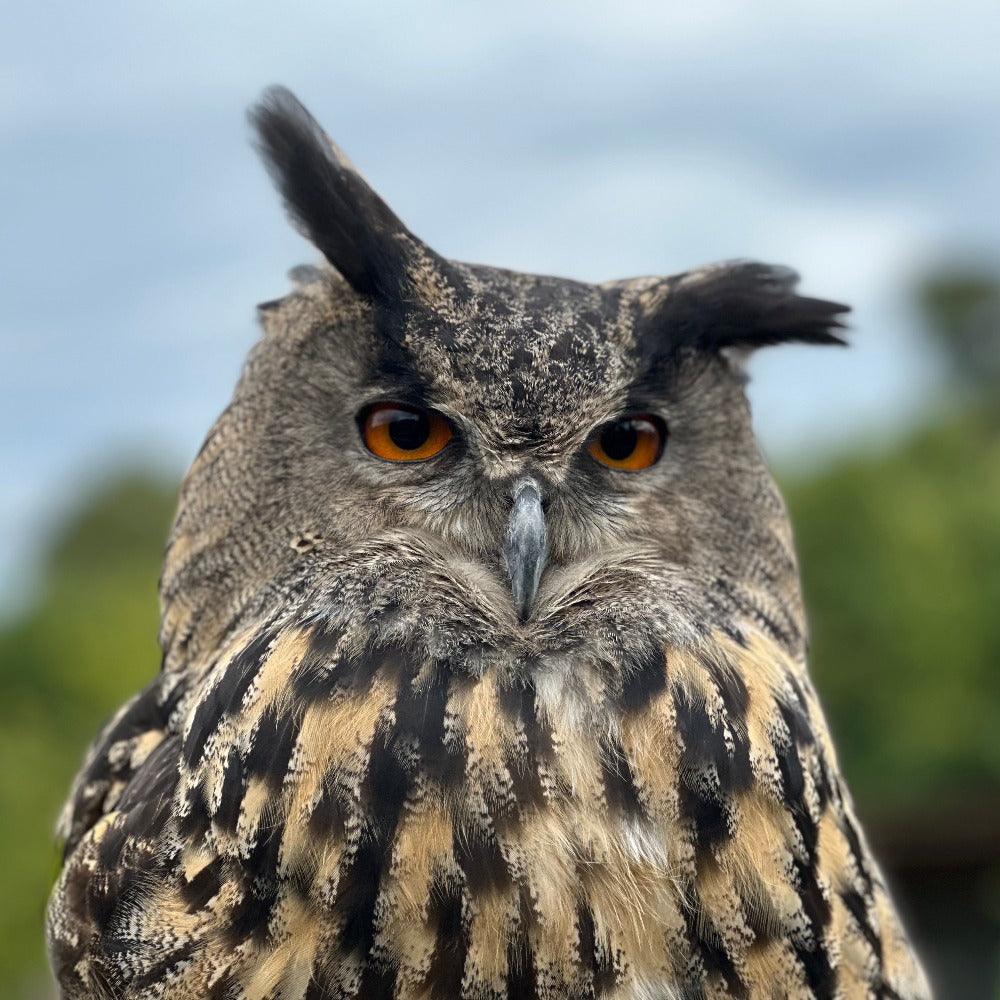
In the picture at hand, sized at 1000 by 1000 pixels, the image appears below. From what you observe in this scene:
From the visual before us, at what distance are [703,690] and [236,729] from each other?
650 millimetres

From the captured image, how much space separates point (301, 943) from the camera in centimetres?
150

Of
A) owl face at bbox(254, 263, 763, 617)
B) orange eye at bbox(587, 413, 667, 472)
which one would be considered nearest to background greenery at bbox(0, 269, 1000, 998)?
owl face at bbox(254, 263, 763, 617)

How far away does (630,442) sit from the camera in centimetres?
182

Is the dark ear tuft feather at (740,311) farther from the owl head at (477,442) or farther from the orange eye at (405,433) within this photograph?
the orange eye at (405,433)

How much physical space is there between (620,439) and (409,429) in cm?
33

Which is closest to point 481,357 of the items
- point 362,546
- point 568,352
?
point 568,352

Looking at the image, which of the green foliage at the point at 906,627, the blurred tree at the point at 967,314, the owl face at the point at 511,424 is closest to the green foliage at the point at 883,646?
the green foliage at the point at 906,627

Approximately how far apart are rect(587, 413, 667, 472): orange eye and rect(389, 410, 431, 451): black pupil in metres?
0.25

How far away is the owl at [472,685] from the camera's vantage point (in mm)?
1502

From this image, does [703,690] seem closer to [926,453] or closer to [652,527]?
[652,527]

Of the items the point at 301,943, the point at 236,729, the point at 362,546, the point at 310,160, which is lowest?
the point at 301,943

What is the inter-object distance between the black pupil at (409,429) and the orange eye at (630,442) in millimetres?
248

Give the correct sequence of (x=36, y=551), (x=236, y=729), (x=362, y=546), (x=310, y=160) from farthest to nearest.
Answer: (x=36, y=551), (x=310, y=160), (x=362, y=546), (x=236, y=729)

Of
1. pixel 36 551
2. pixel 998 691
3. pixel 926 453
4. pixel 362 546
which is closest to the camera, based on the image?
pixel 362 546
